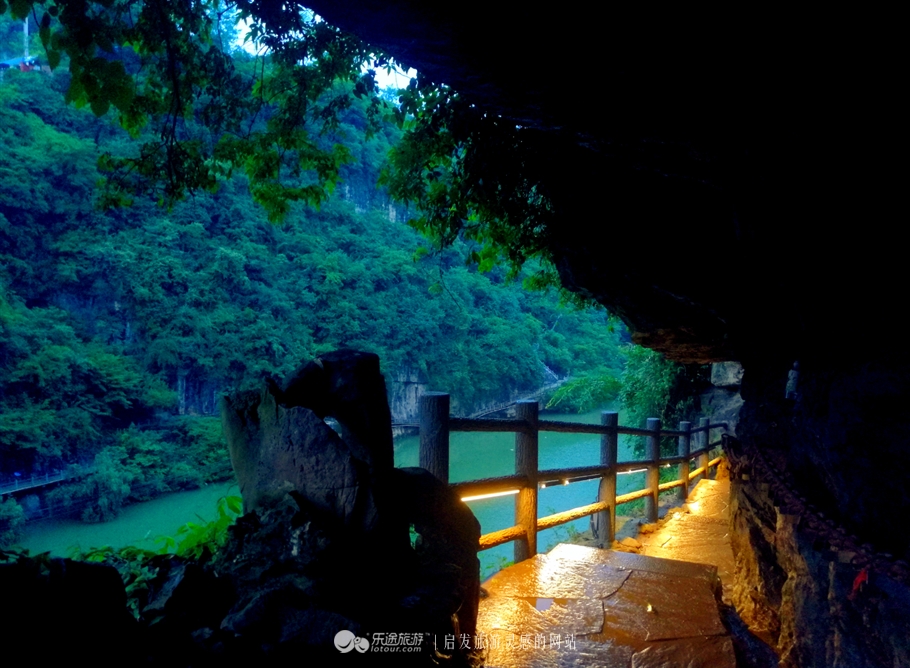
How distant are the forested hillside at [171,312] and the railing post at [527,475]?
40.3ft

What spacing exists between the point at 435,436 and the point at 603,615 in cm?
126

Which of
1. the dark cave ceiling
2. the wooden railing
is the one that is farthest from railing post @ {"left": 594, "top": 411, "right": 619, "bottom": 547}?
the dark cave ceiling

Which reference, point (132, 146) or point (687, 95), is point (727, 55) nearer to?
point (687, 95)

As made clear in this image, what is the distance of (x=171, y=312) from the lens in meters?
22.3

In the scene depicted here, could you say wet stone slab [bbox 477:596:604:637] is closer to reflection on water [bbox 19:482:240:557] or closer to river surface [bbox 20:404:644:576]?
river surface [bbox 20:404:644:576]

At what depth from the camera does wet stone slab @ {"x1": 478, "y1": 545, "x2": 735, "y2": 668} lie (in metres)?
2.26

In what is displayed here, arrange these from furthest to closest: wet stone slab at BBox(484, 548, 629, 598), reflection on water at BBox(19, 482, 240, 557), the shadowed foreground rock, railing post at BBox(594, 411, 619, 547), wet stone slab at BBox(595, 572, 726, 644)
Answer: reflection on water at BBox(19, 482, 240, 557), railing post at BBox(594, 411, 619, 547), wet stone slab at BBox(484, 548, 629, 598), wet stone slab at BBox(595, 572, 726, 644), the shadowed foreground rock

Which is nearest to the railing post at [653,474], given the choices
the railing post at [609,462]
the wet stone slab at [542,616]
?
the railing post at [609,462]

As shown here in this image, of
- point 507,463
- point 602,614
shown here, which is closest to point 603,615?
point 602,614

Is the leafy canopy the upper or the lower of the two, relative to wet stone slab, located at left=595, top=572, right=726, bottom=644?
upper

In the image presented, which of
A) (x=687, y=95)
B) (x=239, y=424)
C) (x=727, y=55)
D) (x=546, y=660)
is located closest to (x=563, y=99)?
(x=687, y=95)

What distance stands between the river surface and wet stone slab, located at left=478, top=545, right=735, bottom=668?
20.2 feet

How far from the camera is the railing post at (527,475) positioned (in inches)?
139

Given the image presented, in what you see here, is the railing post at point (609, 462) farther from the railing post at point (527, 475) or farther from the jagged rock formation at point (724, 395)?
the jagged rock formation at point (724, 395)
